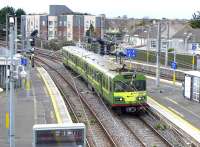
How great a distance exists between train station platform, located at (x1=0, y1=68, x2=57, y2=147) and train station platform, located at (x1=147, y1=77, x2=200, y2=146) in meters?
6.09

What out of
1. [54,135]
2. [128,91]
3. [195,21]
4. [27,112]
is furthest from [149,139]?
[195,21]

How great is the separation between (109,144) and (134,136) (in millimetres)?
1925

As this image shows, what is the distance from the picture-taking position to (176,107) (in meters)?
29.5

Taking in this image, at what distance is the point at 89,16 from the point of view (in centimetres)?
12256

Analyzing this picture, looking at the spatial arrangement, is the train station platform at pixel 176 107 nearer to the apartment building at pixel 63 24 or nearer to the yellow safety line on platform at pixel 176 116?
the yellow safety line on platform at pixel 176 116

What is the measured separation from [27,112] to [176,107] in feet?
27.9

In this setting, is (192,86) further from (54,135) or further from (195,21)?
(195,21)

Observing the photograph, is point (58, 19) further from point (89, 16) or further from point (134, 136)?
point (134, 136)

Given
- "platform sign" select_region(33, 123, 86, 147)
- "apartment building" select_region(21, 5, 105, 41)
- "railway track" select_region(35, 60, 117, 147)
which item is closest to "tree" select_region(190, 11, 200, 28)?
"apartment building" select_region(21, 5, 105, 41)

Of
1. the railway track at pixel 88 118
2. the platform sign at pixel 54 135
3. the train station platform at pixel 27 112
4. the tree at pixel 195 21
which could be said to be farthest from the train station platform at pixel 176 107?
the tree at pixel 195 21

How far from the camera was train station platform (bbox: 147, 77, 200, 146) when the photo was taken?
2431 cm

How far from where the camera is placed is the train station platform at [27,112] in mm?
21391

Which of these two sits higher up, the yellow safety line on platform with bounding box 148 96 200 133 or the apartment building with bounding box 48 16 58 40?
the apartment building with bounding box 48 16 58 40

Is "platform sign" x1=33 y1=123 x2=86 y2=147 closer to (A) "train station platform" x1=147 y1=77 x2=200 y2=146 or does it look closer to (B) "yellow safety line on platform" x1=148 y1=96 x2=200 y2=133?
(A) "train station platform" x1=147 y1=77 x2=200 y2=146
